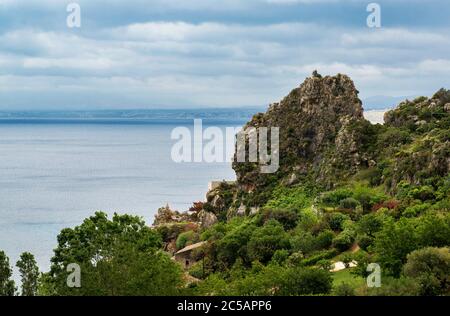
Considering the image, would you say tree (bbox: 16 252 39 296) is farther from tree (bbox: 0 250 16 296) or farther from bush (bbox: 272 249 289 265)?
bush (bbox: 272 249 289 265)

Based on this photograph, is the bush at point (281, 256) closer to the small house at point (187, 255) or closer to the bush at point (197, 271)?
the bush at point (197, 271)

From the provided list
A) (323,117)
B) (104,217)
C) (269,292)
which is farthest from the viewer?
(323,117)

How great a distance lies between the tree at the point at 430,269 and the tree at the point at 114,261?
30.6 feet

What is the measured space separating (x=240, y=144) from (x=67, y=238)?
94.1 ft

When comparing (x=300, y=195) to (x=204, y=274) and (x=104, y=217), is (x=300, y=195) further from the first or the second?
(x=104, y=217)

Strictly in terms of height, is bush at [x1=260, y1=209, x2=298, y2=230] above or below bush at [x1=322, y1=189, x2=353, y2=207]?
below

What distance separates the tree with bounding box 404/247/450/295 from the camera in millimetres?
27828

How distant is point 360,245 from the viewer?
40.8m

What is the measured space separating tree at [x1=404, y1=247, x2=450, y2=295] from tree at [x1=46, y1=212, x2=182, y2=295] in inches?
367

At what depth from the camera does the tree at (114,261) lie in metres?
30.9

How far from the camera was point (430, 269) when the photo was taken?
28828 millimetres

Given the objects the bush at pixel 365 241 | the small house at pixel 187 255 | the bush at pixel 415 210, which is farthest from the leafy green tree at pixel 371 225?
the small house at pixel 187 255

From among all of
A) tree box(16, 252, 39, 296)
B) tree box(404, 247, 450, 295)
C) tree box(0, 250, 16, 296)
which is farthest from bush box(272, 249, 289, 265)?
tree box(0, 250, 16, 296)
